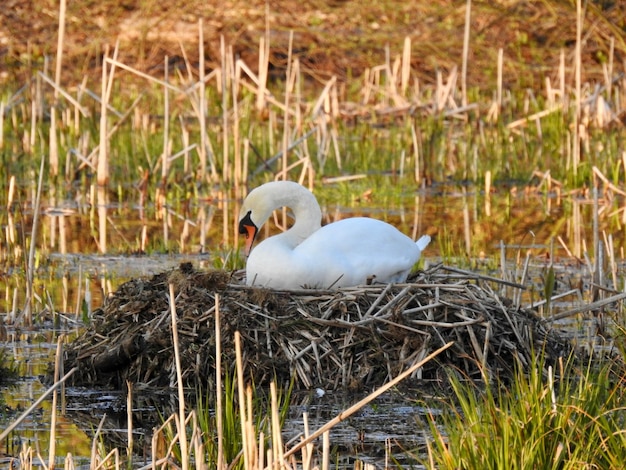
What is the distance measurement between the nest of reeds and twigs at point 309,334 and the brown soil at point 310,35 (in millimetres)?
13276

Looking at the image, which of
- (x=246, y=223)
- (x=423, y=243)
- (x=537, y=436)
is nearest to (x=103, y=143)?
(x=246, y=223)

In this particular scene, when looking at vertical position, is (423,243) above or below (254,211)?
below

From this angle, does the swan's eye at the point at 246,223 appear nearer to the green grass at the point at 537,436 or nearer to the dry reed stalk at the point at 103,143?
the green grass at the point at 537,436

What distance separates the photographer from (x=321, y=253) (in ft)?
20.1

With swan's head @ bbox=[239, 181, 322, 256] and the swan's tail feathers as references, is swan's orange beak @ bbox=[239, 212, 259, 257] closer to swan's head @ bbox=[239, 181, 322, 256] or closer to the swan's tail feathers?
swan's head @ bbox=[239, 181, 322, 256]

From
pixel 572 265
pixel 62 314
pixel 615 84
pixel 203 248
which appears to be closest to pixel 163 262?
pixel 203 248

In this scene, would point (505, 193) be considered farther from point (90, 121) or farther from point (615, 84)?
point (615, 84)

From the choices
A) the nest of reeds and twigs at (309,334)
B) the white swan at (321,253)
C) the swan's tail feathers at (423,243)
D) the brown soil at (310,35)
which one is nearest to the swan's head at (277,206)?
the white swan at (321,253)

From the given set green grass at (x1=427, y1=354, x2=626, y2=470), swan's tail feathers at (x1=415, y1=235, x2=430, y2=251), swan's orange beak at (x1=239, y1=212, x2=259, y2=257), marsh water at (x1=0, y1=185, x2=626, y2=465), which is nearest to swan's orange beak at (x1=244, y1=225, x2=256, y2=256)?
swan's orange beak at (x1=239, y1=212, x2=259, y2=257)

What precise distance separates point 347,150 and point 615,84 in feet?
17.4

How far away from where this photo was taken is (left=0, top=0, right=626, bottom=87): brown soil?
764 inches

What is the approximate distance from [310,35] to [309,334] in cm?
1493

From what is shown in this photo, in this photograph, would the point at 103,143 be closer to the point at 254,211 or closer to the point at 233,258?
the point at 233,258

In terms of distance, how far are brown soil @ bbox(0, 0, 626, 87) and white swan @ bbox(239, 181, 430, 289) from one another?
41.3ft
